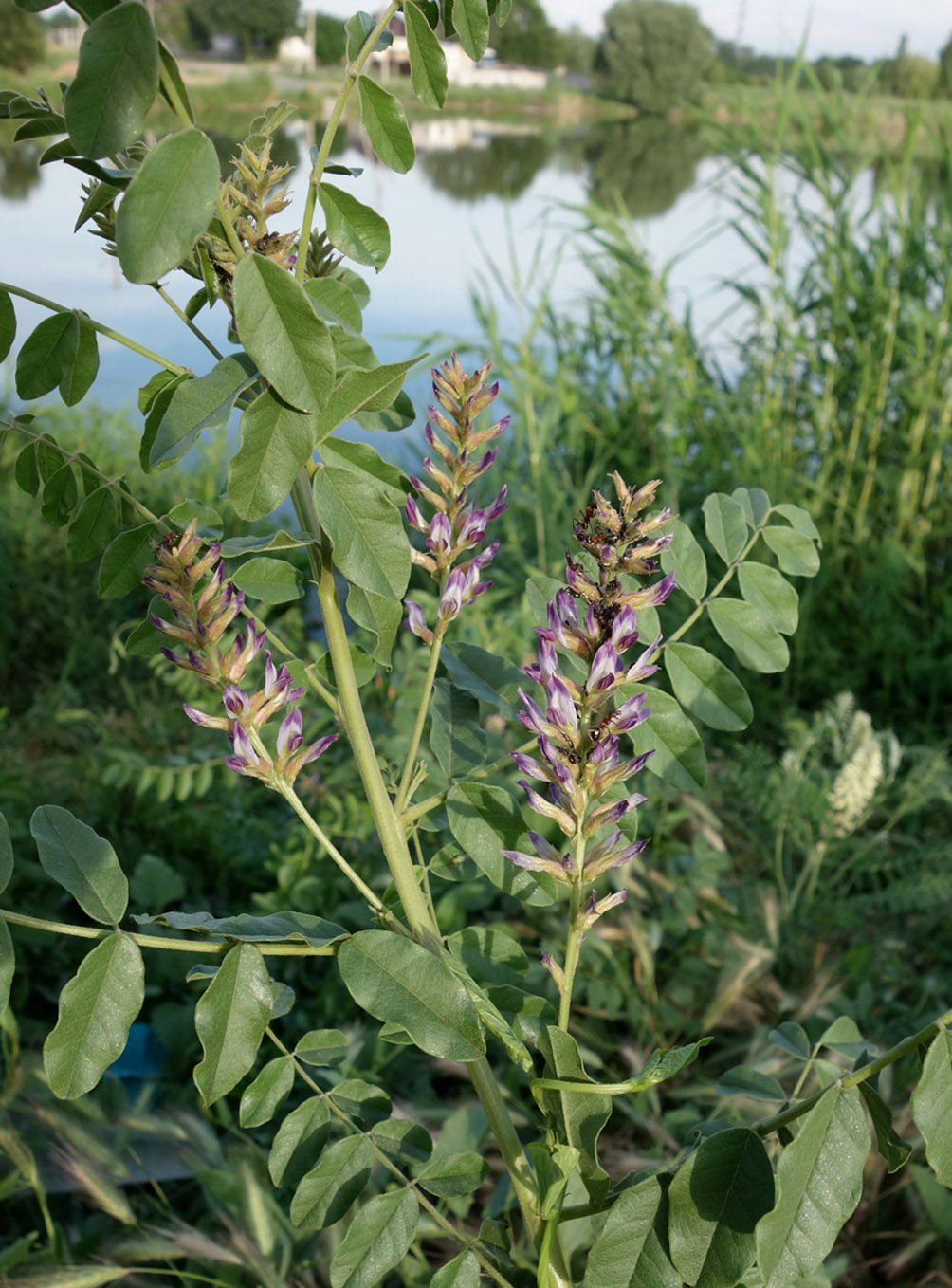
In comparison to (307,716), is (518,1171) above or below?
above

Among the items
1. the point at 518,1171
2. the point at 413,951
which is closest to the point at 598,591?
the point at 413,951

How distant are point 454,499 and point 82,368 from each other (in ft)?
0.75

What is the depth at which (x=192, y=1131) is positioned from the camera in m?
1.30

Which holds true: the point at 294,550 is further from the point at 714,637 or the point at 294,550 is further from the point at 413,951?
the point at 714,637

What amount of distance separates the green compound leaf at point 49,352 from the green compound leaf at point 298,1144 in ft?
1.39

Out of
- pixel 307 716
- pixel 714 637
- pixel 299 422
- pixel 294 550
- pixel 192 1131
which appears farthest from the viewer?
pixel 714 637

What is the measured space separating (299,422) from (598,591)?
0.49ft

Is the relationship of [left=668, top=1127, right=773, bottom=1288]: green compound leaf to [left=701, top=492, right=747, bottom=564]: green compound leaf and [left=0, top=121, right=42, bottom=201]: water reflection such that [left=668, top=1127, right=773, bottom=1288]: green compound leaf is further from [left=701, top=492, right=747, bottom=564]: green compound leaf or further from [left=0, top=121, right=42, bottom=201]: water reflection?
[left=0, top=121, right=42, bottom=201]: water reflection

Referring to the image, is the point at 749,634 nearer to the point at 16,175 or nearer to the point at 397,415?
the point at 397,415

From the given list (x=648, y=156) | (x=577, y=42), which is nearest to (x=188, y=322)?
(x=648, y=156)

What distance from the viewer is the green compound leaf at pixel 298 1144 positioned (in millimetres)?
599

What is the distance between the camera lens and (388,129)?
0.57m

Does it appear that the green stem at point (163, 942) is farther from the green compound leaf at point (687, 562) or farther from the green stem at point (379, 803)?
the green compound leaf at point (687, 562)

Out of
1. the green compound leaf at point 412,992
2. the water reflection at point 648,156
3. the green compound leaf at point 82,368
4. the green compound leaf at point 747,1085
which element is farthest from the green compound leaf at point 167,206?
the water reflection at point 648,156
